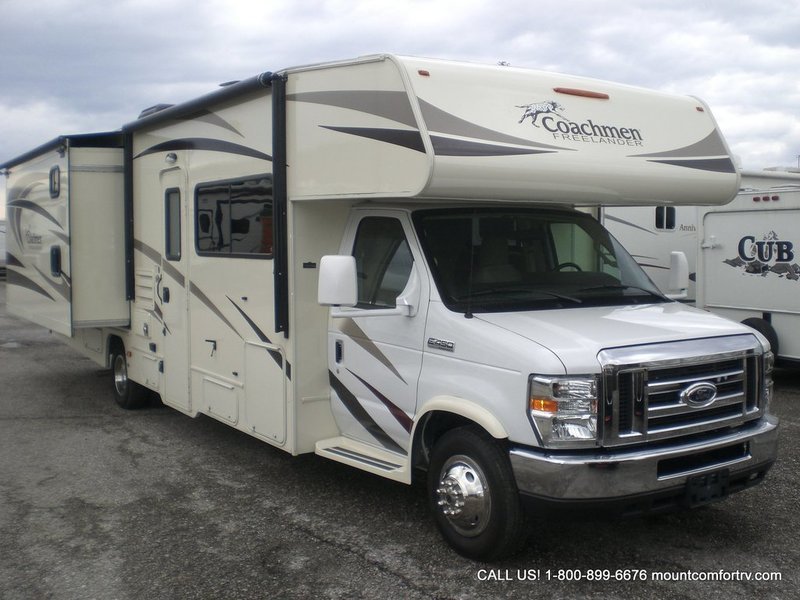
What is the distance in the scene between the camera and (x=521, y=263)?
5.42 m

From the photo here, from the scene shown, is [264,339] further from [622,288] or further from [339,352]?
[622,288]

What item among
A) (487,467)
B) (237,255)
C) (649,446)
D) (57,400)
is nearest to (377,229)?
(237,255)

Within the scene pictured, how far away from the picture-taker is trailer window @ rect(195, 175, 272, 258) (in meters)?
6.13

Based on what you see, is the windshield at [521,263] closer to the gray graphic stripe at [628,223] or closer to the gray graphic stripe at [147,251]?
the gray graphic stripe at [147,251]

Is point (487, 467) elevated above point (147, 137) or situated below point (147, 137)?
below

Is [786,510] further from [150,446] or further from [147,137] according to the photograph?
[147,137]

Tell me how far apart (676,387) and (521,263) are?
4.38 ft

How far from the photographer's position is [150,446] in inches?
301

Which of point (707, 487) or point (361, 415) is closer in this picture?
point (707, 487)

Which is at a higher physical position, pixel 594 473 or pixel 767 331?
pixel 767 331

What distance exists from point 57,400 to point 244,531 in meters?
5.18

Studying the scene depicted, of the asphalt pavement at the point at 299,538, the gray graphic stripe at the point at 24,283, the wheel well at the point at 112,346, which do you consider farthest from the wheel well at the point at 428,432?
the gray graphic stripe at the point at 24,283

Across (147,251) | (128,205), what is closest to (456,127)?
(147,251)

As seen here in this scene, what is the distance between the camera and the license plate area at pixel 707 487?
450 centimetres
